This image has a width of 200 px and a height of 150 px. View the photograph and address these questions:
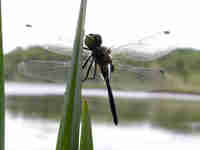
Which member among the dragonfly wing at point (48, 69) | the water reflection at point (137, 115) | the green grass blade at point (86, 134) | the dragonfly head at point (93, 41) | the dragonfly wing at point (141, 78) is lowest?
the water reflection at point (137, 115)

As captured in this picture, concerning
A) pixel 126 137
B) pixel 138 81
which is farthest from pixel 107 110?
pixel 138 81

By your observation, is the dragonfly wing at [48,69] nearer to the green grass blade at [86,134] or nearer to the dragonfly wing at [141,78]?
the dragonfly wing at [141,78]

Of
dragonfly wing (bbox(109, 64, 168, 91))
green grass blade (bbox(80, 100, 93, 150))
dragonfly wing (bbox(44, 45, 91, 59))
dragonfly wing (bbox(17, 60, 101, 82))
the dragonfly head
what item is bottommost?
dragonfly wing (bbox(109, 64, 168, 91))

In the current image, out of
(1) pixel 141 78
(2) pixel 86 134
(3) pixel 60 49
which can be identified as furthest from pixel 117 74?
(2) pixel 86 134

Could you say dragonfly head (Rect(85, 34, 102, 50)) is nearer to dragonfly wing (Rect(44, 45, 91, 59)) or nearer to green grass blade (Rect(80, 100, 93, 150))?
dragonfly wing (Rect(44, 45, 91, 59))

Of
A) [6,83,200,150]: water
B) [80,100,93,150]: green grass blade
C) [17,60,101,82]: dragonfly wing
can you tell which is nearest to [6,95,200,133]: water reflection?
[6,83,200,150]: water

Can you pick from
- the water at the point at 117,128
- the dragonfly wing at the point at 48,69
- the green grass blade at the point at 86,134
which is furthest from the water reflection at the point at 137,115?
the green grass blade at the point at 86,134

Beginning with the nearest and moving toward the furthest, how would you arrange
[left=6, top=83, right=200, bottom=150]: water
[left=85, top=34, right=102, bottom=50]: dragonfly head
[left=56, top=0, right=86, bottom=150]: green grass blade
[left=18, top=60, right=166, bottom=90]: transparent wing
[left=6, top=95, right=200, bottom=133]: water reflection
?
[left=56, top=0, right=86, bottom=150]: green grass blade < [left=85, top=34, right=102, bottom=50]: dragonfly head < [left=18, top=60, right=166, bottom=90]: transparent wing < [left=6, top=83, right=200, bottom=150]: water < [left=6, top=95, right=200, bottom=133]: water reflection
